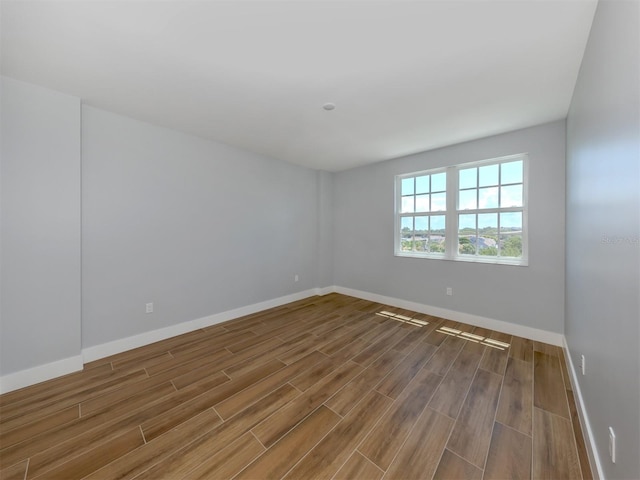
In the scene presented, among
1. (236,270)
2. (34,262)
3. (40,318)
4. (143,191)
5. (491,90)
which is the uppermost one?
(491,90)

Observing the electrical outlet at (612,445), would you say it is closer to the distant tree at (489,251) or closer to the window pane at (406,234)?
the distant tree at (489,251)

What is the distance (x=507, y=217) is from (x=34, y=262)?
16.5ft

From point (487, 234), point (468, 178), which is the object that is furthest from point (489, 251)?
point (468, 178)

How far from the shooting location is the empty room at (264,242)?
1.32m

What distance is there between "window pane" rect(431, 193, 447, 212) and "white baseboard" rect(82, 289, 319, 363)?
2950mm

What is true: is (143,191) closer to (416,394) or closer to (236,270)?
(236,270)

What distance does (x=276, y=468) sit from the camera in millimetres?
1301

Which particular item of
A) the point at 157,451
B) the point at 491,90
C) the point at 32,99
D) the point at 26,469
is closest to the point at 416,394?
the point at 157,451

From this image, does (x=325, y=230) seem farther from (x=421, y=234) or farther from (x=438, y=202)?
(x=438, y=202)

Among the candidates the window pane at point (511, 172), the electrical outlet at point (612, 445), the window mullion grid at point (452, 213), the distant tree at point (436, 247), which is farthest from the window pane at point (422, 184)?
the electrical outlet at point (612, 445)

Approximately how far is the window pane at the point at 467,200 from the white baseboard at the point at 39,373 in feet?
15.7

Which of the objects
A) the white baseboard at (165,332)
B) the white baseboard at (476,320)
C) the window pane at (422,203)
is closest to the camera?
the white baseboard at (165,332)

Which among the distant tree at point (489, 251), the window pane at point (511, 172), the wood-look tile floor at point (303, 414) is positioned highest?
the window pane at point (511, 172)

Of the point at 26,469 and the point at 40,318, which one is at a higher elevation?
the point at 40,318
